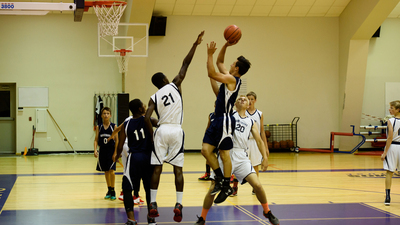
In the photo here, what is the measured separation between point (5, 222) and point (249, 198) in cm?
346

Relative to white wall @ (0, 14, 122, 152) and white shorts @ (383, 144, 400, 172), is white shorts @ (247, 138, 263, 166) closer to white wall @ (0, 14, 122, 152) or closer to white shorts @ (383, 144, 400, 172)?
white shorts @ (383, 144, 400, 172)

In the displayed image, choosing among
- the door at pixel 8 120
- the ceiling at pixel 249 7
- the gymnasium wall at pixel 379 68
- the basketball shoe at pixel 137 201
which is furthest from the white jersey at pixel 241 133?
the door at pixel 8 120

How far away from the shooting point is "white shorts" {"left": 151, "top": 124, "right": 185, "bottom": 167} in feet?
13.6

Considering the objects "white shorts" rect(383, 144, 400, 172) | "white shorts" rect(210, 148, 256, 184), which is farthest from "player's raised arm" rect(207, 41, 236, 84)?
"white shorts" rect(383, 144, 400, 172)

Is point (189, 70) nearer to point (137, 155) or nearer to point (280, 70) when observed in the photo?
point (280, 70)

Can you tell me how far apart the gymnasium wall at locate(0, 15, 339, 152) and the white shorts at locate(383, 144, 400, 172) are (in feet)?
26.4

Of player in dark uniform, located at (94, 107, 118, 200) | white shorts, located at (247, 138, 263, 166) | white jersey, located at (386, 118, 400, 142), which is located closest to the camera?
white jersey, located at (386, 118, 400, 142)

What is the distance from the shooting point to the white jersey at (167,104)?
13.7 feet

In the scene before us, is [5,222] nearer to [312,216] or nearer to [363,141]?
[312,216]

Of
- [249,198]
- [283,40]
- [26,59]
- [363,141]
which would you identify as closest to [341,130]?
[363,141]

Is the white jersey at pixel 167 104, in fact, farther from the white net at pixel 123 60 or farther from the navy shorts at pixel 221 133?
the white net at pixel 123 60

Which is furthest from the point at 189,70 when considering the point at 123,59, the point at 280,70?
the point at 280,70

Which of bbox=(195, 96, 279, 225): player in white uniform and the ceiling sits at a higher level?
the ceiling

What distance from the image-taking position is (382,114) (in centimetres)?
1381
